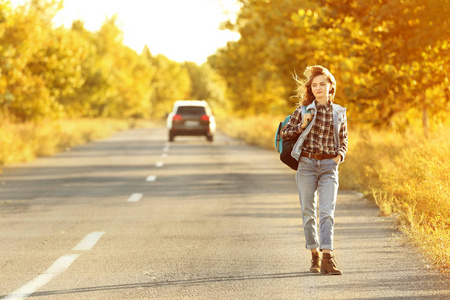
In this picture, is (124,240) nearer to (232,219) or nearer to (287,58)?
(232,219)

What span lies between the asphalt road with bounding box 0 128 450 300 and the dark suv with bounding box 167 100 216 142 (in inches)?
788

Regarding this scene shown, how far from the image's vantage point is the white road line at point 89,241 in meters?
9.88

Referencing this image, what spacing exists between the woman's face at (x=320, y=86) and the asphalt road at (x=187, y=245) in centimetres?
152

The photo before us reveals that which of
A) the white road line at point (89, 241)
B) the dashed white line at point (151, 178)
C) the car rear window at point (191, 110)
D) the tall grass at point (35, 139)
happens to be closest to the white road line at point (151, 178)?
the dashed white line at point (151, 178)

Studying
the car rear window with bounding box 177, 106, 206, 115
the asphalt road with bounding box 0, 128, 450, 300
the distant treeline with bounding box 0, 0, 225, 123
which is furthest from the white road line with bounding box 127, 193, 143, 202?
the car rear window with bounding box 177, 106, 206, 115

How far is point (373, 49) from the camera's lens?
60.3 feet

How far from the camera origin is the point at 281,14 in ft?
93.0

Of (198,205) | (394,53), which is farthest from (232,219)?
(394,53)

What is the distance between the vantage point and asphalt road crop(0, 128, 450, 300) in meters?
7.45

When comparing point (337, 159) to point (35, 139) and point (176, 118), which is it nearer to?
point (35, 139)

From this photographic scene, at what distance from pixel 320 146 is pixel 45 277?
256 centimetres

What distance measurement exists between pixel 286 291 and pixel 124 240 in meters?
3.54

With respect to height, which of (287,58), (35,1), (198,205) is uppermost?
(35,1)

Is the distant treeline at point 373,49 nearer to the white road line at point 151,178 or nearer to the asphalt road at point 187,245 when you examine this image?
the asphalt road at point 187,245
